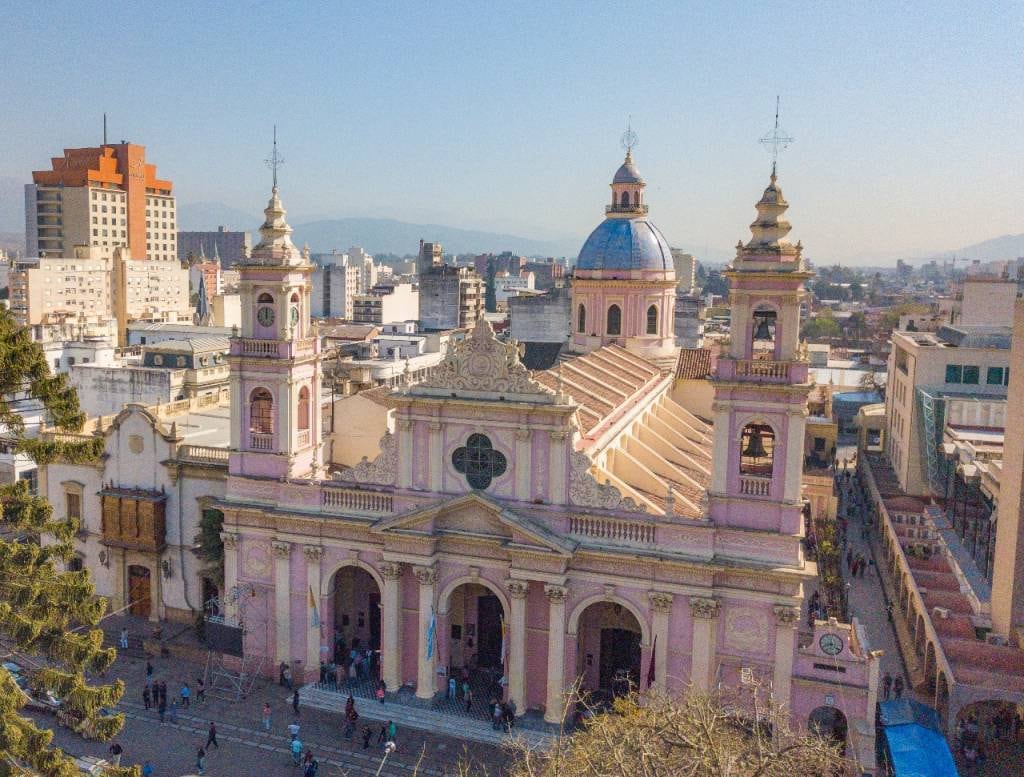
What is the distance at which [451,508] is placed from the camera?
3097 cm

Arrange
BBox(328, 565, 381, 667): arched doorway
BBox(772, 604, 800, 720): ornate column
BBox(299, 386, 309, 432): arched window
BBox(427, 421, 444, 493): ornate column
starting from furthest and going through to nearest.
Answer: BBox(328, 565, 381, 667): arched doorway
BBox(299, 386, 309, 432): arched window
BBox(427, 421, 444, 493): ornate column
BBox(772, 604, 800, 720): ornate column

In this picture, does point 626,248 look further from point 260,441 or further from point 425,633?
point 425,633

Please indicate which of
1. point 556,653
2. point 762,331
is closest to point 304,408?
point 556,653

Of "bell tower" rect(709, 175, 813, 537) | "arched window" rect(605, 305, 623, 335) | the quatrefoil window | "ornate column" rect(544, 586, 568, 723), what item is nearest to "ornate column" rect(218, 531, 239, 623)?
the quatrefoil window

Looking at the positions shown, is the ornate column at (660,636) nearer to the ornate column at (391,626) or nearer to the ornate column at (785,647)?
the ornate column at (785,647)

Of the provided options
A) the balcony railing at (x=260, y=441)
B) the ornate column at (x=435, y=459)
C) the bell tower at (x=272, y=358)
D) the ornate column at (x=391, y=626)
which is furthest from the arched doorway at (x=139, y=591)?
the ornate column at (x=435, y=459)

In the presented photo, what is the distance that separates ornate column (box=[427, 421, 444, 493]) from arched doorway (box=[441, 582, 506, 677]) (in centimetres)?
457

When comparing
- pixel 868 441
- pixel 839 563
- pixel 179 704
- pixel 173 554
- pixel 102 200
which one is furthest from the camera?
pixel 102 200

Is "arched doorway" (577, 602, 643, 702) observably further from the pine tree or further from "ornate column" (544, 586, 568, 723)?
the pine tree

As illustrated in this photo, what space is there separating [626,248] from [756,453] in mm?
23805

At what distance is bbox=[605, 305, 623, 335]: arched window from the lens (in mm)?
52062

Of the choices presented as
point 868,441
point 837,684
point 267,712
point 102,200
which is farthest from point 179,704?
point 102,200

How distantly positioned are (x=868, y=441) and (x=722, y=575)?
44.9 meters

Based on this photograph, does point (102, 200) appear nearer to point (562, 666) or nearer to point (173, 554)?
point (173, 554)
